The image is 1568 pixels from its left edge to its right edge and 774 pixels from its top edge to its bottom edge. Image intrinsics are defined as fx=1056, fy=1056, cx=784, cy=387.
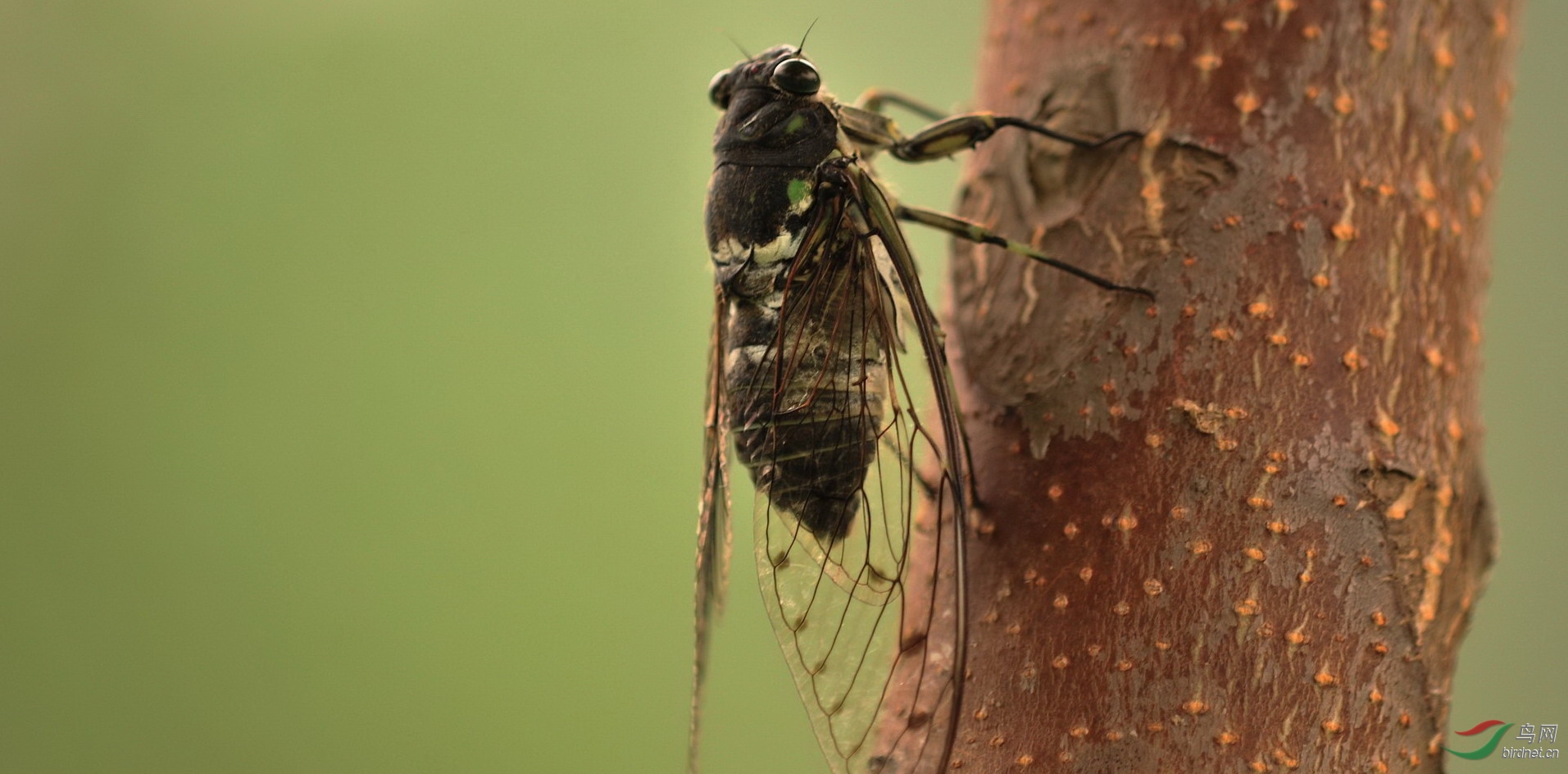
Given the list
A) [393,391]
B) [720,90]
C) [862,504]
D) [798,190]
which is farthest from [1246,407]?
[393,391]

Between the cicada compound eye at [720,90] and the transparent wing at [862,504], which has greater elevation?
the cicada compound eye at [720,90]

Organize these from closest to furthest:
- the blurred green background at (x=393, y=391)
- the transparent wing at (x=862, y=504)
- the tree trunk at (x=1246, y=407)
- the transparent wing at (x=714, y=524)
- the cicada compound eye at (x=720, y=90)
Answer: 1. the tree trunk at (x=1246, y=407)
2. the transparent wing at (x=862, y=504)
3. the transparent wing at (x=714, y=524)
4. the cicada compound eye at (x=720, y=90)
5. the blurred green background at (x=393, y=391)

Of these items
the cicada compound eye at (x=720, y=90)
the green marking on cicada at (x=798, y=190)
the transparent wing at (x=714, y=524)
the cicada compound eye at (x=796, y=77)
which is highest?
the cicada compound eye at (x=720, y=90)

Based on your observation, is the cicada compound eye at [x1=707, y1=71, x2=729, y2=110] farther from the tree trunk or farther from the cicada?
the tree trunk

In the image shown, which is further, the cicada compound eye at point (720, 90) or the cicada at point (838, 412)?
the cicada compound eye at point (720, 90)

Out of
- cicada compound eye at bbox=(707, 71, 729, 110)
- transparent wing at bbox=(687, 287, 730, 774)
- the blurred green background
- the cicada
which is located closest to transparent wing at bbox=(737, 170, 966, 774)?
the cicada

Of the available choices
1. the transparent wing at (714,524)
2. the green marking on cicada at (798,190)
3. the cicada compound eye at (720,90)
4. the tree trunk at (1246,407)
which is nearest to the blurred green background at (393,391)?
the cicada compound eye at (720,90)

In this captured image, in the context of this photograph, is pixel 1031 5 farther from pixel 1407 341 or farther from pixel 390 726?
pixel 390 726

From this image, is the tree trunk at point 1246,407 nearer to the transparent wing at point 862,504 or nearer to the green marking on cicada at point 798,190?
the transparent wing at point 862,504
